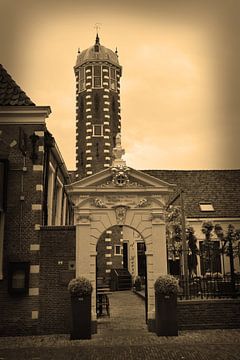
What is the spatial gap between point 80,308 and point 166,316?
2.76 m

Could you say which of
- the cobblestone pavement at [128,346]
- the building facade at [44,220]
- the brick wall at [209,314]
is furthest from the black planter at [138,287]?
the brick wall at [209,314]

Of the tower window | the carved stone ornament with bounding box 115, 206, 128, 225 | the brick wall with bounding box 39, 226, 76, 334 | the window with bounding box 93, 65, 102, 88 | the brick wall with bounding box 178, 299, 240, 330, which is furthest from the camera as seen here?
the window with bounding box 93, 65, 102, 88

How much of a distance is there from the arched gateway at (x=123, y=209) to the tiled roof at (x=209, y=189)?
60.9 feet

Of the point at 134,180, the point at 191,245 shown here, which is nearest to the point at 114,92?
the point at 191,245

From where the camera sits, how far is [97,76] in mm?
42000

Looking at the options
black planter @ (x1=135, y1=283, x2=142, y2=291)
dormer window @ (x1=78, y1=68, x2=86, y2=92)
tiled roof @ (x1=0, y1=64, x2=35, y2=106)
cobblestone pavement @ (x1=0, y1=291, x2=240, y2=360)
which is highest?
dormer window @ (x1=78, y1=68, x2=86, y2=92)

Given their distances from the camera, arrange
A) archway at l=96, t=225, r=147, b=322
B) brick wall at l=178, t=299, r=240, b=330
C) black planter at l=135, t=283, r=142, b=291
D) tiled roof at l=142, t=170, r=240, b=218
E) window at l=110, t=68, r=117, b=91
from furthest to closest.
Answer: window at l=110, t=68, r=117, b=91 → archway at l=96, t=225, r=147, b=322 → tiled roof at l=142, t=170, r=240, b=218 → black planter at l=135, t=283, r=142, b=291 → brick wall at l=178, t=299, r=240, b=330

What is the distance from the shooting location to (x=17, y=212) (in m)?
14.8

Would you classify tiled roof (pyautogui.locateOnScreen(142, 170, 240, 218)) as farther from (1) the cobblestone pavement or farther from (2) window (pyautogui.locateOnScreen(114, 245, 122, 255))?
(1) the cobblestone pavement

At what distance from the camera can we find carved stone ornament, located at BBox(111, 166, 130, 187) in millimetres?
15336

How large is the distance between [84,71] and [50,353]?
34715 mm

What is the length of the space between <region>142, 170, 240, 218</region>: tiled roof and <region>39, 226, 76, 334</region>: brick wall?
1986 cm

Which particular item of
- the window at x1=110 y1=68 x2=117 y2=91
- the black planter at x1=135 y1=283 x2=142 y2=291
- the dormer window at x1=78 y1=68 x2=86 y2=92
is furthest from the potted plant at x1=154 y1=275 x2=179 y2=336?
the dormer window at x1=78 y1=68 x2=86 y2=92

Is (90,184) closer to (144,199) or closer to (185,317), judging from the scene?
(144,199)
